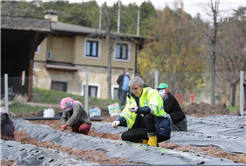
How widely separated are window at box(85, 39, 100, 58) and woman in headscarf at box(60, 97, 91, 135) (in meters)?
19.6

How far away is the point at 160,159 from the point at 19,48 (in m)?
20.0

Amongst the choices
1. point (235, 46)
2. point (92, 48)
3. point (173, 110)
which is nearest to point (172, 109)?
point (173, 110)

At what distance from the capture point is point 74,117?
785 centimetres

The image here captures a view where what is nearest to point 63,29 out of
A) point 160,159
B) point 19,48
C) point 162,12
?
point 19,48

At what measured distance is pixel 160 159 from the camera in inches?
167

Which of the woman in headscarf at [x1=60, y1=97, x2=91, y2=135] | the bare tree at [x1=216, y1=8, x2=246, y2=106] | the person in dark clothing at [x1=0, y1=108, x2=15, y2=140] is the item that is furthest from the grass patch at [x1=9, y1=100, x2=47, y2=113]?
the bare tree at [x1=216, y1=8, x2=246, y2=106]

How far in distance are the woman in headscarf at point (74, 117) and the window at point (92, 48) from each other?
1965 centimetres

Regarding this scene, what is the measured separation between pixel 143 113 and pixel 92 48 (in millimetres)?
23175

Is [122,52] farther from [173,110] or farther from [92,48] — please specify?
[173,110]

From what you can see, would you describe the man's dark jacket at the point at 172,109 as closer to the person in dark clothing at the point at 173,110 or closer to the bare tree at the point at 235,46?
the person in dark clothing at the point at 173,110

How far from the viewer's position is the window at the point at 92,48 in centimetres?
2783

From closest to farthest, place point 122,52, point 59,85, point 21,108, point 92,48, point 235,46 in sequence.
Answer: point 21,108 < point 235,46 < point 59,85 < point 92,48 < point 122,52

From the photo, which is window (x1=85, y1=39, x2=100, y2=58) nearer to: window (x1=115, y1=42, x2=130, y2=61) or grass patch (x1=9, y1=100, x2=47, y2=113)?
window (x1=115, y1=42, x2=130, y2=61)

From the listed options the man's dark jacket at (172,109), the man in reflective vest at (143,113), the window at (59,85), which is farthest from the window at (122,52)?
the man in reflective vest at (143,113)
